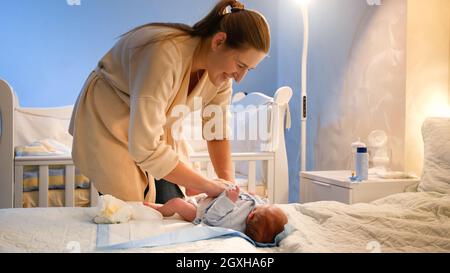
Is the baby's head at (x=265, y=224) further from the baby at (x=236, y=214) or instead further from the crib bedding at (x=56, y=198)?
the crib bedding at (x=56, y=198)

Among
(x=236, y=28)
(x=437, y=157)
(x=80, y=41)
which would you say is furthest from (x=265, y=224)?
(x=80, y=41)

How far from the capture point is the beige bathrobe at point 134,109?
1.12m

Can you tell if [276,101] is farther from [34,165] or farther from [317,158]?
[34,165]

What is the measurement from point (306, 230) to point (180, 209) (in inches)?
14.7

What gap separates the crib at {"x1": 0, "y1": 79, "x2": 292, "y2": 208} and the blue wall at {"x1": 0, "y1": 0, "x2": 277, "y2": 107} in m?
0.32

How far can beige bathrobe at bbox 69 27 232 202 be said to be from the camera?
1121mm

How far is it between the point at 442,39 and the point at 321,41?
0.93 meters

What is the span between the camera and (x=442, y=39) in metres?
2.07

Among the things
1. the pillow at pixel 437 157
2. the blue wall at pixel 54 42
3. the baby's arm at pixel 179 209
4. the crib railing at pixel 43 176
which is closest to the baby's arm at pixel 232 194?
the baby's arm at pixel 179 209

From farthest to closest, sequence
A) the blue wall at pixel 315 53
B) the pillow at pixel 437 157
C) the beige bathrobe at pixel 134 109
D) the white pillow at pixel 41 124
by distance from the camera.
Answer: the white pillow at pixel 41 124, the blue wall at pixel 315 53, the pillow at pixel 437 157, the beige bathrobe at pixel 134 109

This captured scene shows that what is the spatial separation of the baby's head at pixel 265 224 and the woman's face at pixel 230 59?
1.23ft

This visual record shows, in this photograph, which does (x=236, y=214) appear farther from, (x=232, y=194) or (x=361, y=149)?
(x=361, y=149)

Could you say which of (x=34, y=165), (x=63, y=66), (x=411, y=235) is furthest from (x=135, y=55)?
(x=63, y=66)

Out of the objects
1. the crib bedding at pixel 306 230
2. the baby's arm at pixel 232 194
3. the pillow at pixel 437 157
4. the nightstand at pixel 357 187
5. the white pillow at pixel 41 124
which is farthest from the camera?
the white pillow at pixel 41 124
